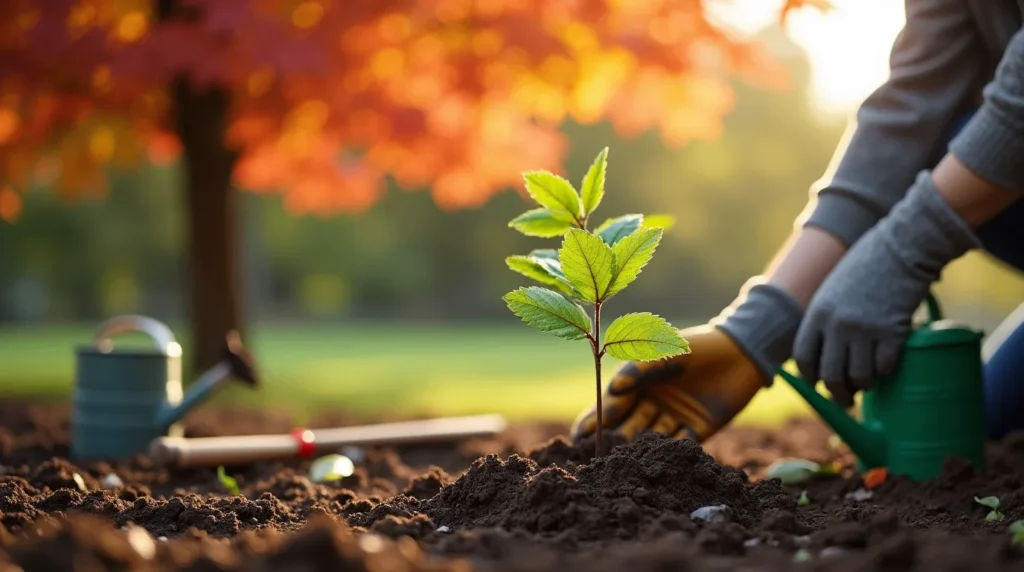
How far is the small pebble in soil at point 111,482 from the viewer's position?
2080mm

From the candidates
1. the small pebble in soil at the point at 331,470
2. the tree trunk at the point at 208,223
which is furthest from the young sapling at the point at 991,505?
the tree trunk at the point at 208,223

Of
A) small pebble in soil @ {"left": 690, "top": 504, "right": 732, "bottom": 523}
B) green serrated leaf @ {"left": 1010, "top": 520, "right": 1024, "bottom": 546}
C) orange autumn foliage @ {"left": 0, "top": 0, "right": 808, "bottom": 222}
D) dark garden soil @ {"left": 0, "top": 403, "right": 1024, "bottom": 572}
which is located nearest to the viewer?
dark garden soil @ {"left": 0, "top": 403, "right": 1024, "bottom": 572}

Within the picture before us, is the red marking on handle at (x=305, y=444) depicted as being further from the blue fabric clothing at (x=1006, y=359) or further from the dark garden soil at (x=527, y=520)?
the blue fabric clothing at (x=1006, y=359)

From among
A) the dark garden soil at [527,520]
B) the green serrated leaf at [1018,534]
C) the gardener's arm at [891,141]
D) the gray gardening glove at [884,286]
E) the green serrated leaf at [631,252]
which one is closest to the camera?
the dark garden soil at [527,520]

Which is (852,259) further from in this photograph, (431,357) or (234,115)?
(431,357)

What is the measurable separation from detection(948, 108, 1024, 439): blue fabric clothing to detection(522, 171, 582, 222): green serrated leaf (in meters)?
1.36

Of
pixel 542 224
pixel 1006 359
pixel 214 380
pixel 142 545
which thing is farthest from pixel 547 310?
pixel 1006 359

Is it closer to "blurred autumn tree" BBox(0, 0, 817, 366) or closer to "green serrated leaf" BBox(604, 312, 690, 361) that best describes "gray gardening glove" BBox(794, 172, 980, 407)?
"green serrated leaf" BBox(604, 312, 690, 361)

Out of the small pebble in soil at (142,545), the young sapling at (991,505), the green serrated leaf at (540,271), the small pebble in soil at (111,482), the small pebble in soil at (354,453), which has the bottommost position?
the small pebble in soil at (354,453)

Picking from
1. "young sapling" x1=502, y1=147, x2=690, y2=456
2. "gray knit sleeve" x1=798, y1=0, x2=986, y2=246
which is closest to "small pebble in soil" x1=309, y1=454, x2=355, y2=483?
"young sapling" x1=502, y1=147, x2=690, y2=456

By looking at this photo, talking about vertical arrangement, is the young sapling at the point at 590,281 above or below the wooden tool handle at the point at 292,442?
above

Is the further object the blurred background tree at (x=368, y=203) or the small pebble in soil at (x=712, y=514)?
the blurred background tree at (x=368, y=203)

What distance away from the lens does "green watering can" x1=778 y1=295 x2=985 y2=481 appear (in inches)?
81.7

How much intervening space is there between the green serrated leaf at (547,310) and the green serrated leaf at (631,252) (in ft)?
0.25
